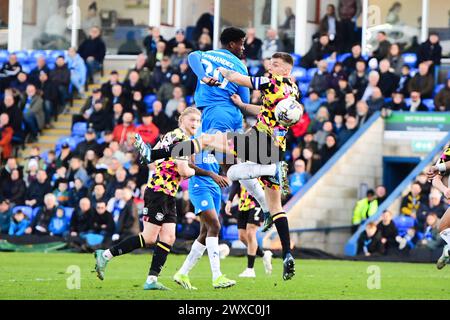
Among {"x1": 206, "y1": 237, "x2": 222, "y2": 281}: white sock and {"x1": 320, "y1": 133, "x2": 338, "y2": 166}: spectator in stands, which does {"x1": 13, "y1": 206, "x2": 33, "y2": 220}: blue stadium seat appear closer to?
{"x1": 320, "y1": 133, "x2": 338, "y2": 166}: spectator in stands

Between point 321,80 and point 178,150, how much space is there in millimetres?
14790

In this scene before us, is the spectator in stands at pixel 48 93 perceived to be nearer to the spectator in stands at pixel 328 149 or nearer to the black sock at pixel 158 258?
the spectator in stands at pixel 328 149

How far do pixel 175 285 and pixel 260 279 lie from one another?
6.64 feet

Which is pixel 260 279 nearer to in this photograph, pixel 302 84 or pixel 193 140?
pixel 193 140

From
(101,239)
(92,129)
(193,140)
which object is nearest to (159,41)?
(92,129)

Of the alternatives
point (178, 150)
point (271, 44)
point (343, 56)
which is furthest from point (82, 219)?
point (178, 150)

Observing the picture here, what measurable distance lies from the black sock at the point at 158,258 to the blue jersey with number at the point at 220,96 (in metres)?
1.75

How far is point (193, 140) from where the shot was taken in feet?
49.9

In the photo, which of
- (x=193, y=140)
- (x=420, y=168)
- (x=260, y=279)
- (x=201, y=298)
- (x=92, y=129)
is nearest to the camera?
(x=201, y=298)

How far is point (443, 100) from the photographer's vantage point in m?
28.5

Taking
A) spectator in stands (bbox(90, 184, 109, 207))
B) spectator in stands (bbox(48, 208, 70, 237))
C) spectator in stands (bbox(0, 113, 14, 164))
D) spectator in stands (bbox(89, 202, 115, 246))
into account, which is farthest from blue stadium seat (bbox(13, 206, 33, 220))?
spectator in stands (bbox(0, 113, 14, 164))

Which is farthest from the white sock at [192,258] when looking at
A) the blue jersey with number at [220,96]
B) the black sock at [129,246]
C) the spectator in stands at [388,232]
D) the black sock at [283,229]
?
the spectator in stands at [388,232]

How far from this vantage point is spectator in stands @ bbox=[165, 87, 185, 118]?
30.3 metres

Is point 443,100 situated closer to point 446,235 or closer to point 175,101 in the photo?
point 175,101
